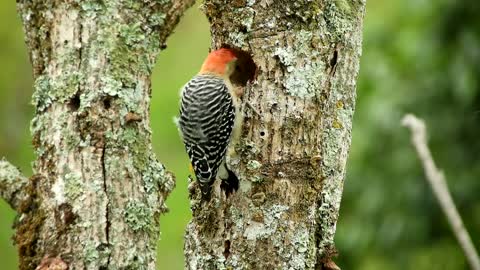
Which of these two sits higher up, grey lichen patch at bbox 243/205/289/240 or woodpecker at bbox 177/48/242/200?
woodpecker at bbox 177/48/242/200

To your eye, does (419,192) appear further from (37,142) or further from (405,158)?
(37,142)

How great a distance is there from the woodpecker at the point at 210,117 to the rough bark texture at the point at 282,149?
114 mm

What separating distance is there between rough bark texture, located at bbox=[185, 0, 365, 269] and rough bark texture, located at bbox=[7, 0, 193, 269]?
0.34 m

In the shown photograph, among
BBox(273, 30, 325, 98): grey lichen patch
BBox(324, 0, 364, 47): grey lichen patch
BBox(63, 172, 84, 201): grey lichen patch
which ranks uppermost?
BBox(324, 0, 364, 47): grey lichen patch

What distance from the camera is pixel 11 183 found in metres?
4.12

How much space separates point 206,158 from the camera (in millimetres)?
4730

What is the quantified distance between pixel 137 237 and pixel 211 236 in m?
0.36

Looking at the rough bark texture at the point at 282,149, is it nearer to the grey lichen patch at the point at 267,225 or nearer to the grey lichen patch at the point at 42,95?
the grey lichen patch at the point at 267,225

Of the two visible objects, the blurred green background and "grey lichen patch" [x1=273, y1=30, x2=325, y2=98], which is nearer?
"grey lichen patch" [x1=273, y1=30, x2=325, y2=98]

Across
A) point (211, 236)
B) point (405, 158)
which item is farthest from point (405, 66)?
point (211, 236)

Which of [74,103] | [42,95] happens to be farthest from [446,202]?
[42,95]

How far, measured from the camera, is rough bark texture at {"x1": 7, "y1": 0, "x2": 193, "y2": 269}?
162 inches

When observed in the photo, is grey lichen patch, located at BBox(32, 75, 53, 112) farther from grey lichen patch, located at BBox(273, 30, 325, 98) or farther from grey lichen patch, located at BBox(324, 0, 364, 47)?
grey lichen patch, located at BBox(324, 0, 364, 47)

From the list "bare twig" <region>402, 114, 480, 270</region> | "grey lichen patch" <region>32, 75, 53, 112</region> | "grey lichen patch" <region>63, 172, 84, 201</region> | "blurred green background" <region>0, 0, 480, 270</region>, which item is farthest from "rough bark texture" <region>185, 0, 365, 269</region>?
"blurred green background" <region>0, 0, 480, 270</region>
